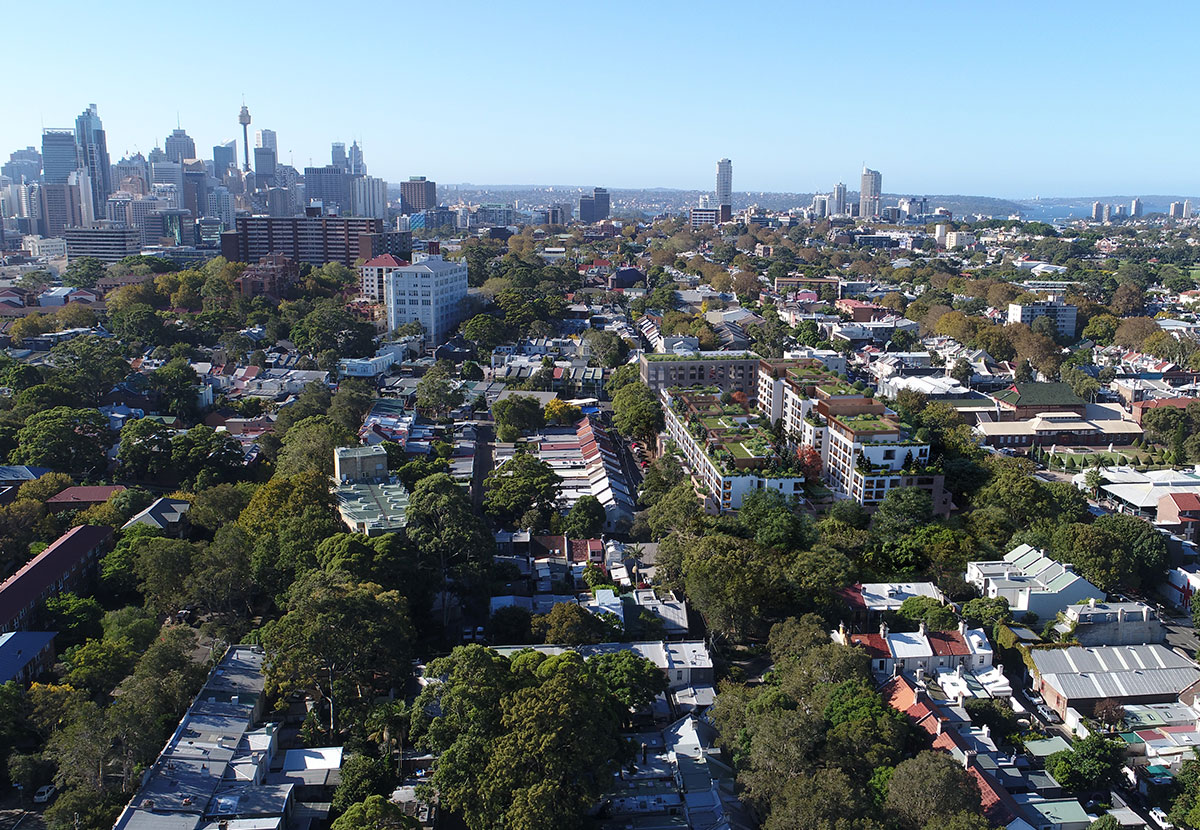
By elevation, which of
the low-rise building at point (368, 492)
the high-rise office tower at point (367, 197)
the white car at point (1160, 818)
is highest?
the high-rise office tower at point (367, 197)

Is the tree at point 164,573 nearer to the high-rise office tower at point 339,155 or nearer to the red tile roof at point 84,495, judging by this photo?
the red tile roof at point 84,495

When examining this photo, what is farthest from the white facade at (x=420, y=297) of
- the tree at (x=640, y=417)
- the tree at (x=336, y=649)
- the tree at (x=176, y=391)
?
the tree at (x=336, y=649)

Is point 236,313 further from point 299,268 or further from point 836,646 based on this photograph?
point 836,646

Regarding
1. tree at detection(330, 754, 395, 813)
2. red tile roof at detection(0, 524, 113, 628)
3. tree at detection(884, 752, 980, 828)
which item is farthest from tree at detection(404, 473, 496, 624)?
tree at detection(884, 752, 980, 828)

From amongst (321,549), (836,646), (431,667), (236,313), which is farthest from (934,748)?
(236,313)

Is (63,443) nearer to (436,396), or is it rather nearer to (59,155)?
(436,396)

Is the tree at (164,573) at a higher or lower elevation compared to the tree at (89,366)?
lower
